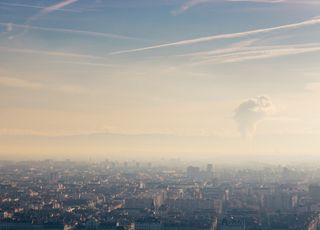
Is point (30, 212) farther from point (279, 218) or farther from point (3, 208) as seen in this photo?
point (279, 218)

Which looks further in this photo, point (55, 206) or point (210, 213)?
point (55, 206)

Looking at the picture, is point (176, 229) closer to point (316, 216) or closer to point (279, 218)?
point (279, 218)

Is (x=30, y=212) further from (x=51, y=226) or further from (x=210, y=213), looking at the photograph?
(x=210, y=213)

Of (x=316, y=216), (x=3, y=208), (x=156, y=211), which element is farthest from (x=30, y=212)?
(x=316, y=216)

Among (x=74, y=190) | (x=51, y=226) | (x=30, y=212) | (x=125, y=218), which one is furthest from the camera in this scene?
(x=74, y=190)

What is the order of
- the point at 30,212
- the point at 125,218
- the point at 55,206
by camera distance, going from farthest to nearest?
1. the point at 55,206
2. the point at 30,212
3. the point at 125,218

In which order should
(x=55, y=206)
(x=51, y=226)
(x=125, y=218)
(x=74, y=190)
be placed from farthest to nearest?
(x=74, y=190)
(x=55, y=206)
(x=125, y=218)
(x=51, y=226)

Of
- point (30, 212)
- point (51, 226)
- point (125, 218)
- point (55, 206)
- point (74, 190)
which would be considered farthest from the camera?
point (74, 190)

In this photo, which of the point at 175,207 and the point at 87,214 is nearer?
the point at 87,214

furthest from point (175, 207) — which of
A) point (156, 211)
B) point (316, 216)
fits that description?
point (316, 216)
